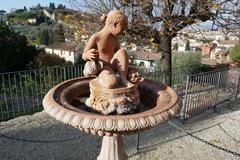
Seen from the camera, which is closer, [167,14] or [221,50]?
[167,14]

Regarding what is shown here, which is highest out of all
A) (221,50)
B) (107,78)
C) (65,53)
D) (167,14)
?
(167,14)

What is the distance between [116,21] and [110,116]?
1.00m

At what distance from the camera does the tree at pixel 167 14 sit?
6953mm

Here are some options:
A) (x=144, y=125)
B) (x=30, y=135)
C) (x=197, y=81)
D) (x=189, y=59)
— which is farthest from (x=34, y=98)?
(x=189, y=59)

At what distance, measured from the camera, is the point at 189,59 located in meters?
14.5

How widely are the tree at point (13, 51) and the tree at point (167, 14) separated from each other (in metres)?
6.82

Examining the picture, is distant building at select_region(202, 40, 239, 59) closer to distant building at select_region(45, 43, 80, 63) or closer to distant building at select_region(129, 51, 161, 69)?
distant building at select_region(45, 43, 80, 63)

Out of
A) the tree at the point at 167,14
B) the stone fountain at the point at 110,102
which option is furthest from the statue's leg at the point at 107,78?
the tree at the point at 167,14

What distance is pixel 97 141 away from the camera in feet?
19.6

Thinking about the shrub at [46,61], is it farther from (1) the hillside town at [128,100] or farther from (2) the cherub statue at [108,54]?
(2) the cherub statue at [108,54]

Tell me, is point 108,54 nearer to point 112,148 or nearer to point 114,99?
point 114,99

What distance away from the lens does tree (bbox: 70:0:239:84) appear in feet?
22.8

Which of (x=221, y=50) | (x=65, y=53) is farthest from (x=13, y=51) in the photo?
(x=221, y=50)

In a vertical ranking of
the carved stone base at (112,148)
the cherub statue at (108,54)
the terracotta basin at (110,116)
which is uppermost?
the cherub statue at (108,54)
